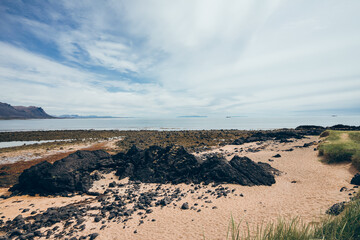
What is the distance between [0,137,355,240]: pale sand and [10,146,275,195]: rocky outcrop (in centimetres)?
104

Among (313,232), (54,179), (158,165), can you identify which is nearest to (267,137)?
(158,165)

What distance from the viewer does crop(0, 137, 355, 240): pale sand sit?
30.8ft

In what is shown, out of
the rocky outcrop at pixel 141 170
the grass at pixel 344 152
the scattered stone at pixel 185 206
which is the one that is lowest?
the scattered stone at pixel 185 206

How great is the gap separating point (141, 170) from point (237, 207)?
410 inches

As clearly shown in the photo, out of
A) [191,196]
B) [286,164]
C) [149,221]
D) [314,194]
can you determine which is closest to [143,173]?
[191,196]

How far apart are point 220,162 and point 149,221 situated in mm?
9469

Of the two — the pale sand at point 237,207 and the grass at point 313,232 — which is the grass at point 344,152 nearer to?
the pale sand at point 237,207

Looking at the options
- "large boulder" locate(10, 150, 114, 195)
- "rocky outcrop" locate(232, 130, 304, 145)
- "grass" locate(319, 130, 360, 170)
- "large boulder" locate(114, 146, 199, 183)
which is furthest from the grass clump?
"rocky outcrop" locate(232, 130, 304, 145)

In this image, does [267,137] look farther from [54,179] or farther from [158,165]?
[54,179]

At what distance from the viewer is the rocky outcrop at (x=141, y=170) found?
1498 cm

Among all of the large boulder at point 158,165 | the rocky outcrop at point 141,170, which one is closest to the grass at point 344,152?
the rocky outcrop at point 141,170

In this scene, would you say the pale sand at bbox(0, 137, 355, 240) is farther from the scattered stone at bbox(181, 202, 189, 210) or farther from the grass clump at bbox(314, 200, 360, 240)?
the grass clump at bbox(314, 200, 360, 240)

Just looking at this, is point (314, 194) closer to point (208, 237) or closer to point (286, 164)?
point (286, 164)

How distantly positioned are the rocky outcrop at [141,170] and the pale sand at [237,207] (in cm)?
104
